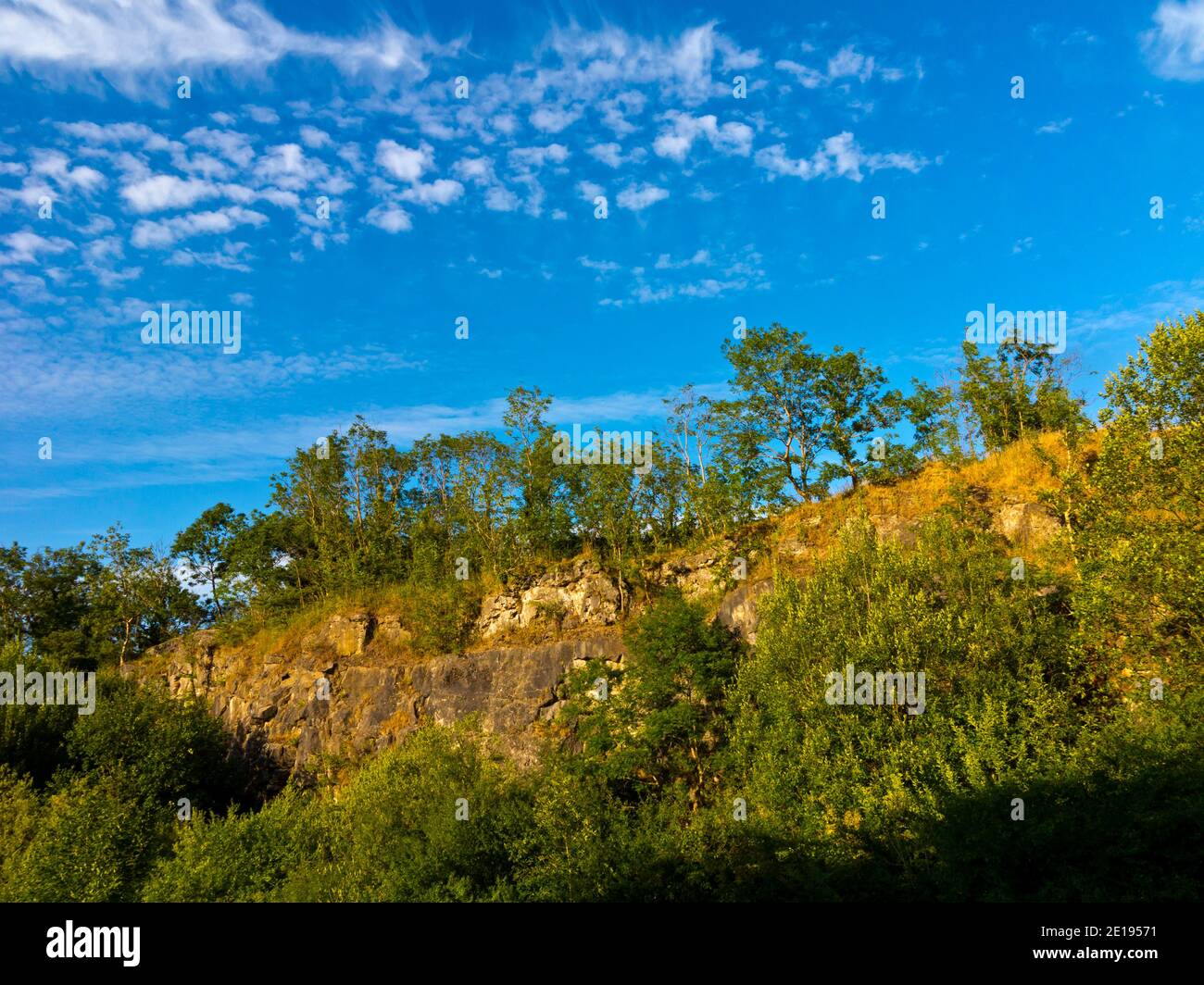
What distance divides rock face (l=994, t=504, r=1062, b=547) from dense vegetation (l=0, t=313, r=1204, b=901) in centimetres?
163

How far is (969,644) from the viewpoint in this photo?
28.9 meters

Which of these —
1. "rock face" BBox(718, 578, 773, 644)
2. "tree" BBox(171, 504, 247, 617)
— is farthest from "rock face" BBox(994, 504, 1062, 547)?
"tree" BBox(171, 504, 247, 617)

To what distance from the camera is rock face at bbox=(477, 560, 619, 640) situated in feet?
154

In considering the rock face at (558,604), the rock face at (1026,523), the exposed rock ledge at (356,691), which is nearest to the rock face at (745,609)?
the exposed rock ledge at (356,691)

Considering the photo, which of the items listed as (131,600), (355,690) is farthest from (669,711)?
(131,600)

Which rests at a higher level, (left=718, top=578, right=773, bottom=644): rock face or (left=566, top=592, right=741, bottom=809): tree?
(left=718, top=578, right=773, bottom=644): rock face

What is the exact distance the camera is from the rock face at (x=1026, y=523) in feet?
114

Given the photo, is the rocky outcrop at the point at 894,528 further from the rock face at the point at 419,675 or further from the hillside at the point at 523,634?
the rock face at the point at 419,675

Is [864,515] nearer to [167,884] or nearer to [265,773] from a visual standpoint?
[167,884]

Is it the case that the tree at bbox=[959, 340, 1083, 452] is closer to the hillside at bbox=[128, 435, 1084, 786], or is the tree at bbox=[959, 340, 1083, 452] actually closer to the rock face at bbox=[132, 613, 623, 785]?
the hillside at bbox=[128, 435, 1084, 786]

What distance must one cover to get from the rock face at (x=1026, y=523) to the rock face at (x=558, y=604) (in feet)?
77.1

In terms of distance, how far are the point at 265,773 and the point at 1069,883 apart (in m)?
52.5

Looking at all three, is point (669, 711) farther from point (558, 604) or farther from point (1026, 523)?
point (1026, 523)
